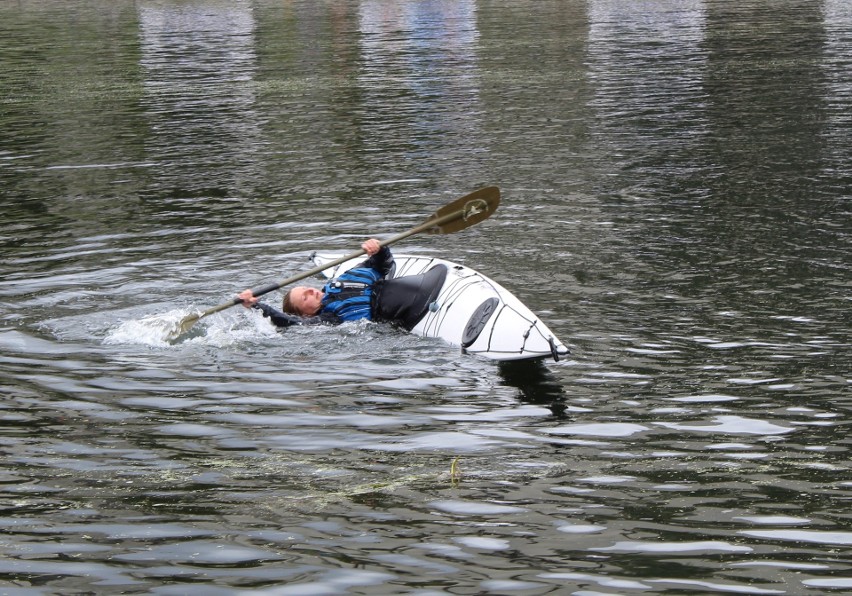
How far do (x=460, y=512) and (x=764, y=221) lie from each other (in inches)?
376

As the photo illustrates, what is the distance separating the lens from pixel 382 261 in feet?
41.0

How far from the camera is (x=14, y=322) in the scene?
12.4 metres

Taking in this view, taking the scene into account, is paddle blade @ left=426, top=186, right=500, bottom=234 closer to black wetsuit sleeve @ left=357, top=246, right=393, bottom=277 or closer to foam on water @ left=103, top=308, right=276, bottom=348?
black wetsuit sleeve @ left=357, top=246, right=393, bottom=277

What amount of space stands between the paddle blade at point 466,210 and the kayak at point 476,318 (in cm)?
49

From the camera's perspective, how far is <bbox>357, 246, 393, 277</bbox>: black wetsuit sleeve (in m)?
12.5

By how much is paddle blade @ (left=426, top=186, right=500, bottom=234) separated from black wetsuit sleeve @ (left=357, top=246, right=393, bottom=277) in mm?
733

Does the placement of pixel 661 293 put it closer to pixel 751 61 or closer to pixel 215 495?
pixel 215 495

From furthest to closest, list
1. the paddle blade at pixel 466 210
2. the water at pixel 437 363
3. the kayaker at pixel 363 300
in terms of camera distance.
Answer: the paddle blade at pixel 466 210 → the kayaker at pixel 363 300 → the water at pixel 437 363

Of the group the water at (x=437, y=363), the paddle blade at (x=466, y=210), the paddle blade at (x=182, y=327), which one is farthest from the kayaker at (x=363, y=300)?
the paddle blade at (x=466, y=210)

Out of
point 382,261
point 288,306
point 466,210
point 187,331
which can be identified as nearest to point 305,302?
point 288,306

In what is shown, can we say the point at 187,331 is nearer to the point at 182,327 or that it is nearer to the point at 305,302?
the point at 182,327

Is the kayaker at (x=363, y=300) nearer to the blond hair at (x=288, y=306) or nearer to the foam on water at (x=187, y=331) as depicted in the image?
the blond hair at (x=288, y=306)

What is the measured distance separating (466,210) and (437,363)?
8.57ft

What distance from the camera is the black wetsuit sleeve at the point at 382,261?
40.9ft
